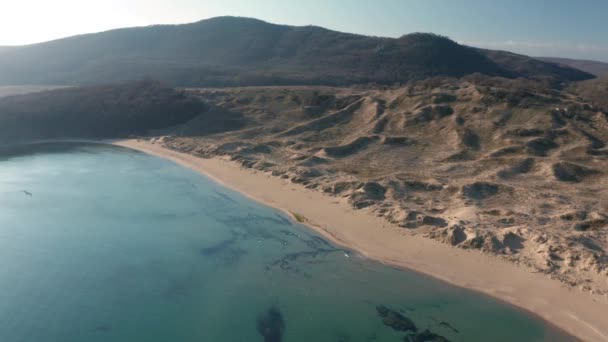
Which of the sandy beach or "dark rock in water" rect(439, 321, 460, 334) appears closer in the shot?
"dark rock in water" rect(439, 321, 460, 334)

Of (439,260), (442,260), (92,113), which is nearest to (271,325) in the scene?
(439,260)

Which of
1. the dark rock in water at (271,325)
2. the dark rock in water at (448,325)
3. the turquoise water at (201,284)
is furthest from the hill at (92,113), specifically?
the dark rock in water at (448,325)

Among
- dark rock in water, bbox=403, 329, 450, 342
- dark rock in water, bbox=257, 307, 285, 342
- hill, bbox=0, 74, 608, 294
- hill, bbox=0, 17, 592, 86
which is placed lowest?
dark rock in water, bbox=403, 329, 450, 342

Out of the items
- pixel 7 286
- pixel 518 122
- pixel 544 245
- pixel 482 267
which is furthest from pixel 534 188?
pixel 7 286

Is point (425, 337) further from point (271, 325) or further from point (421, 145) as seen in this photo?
point (421, 145)

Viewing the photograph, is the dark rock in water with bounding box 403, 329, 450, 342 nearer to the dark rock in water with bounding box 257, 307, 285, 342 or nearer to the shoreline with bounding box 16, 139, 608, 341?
the shoreline with bounding box 16, 139, 608, 341

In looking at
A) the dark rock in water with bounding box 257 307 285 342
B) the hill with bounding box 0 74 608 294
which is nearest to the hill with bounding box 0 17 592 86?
the hill with bounding box 0 74 608 294
